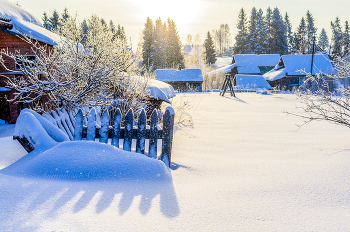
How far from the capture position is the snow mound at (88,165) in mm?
2891

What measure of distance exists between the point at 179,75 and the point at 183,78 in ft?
2.88

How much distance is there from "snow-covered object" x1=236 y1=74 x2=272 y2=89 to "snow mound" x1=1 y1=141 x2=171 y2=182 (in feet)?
125

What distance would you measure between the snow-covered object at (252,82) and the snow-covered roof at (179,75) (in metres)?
6.88

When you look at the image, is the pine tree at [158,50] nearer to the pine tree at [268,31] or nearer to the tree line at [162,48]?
the tree line at [162,48]

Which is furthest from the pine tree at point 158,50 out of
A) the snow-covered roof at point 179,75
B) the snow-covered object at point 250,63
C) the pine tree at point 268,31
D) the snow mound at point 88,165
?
the snow mound at point 88,165

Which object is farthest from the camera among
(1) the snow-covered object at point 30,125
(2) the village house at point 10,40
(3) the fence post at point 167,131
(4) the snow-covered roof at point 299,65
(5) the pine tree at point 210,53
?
(5) the pine tree at point 210,53

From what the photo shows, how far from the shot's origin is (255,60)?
5081 centimetres

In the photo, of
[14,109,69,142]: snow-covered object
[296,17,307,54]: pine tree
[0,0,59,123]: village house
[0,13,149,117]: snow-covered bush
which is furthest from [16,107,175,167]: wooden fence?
[296,17,307,54]: pine tree

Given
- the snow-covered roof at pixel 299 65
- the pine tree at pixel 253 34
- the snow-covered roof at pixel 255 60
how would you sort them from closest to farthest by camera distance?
the snow-covered roof at pixel 299 65
the snow-covered roof at pixel 255 60
the pine tree at pixel 253 34

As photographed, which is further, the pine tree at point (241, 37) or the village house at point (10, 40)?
the pine tree at point (241, 37)

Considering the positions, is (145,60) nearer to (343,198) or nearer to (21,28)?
(21,28)

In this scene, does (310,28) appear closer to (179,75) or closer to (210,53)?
(210,53)

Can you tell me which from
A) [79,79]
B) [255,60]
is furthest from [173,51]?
[79,79]

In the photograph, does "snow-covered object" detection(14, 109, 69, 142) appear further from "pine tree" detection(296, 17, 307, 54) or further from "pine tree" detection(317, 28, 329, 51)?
"pine tree" detection(317, 28, 329, 51)
